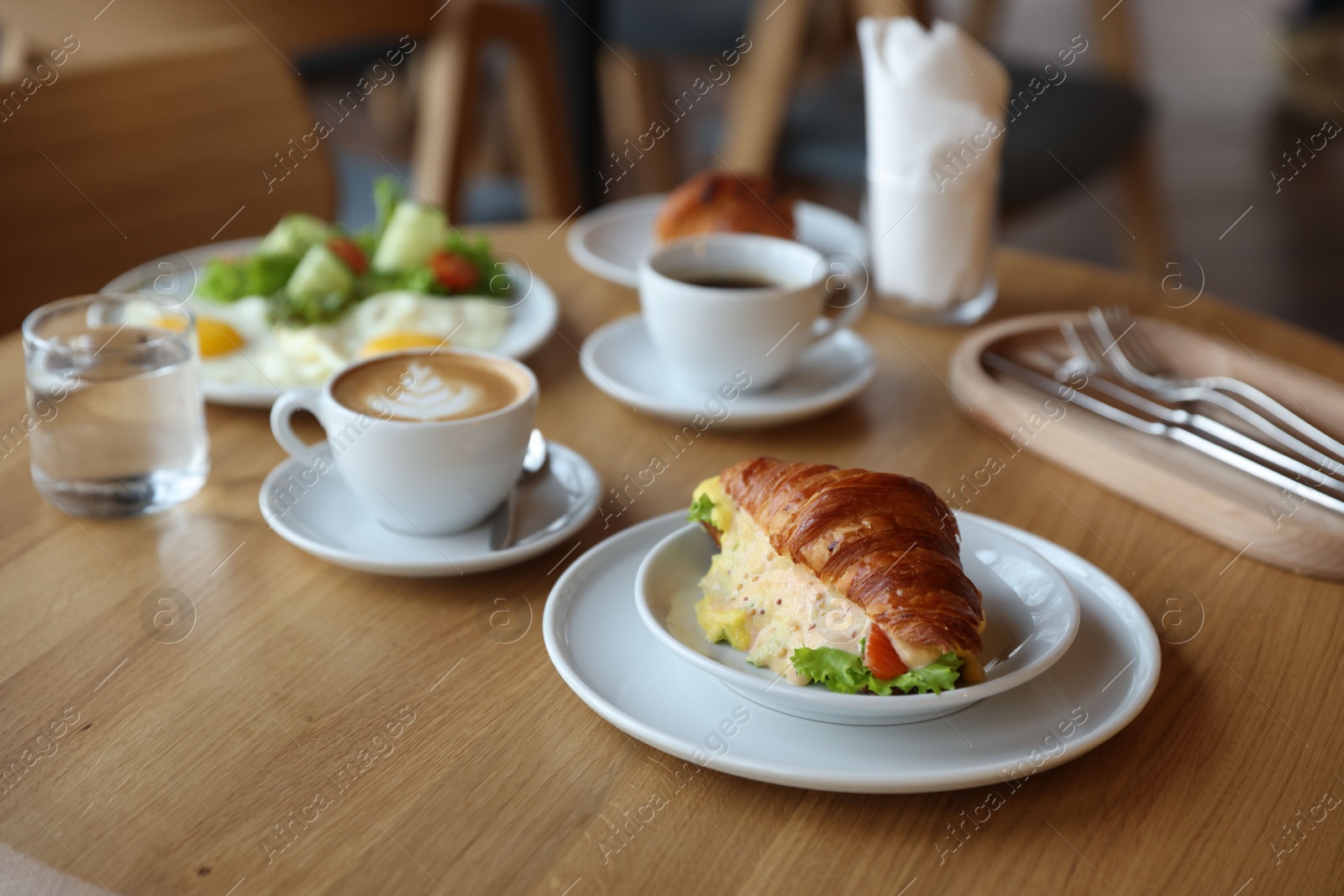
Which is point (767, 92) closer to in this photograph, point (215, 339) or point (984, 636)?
point (215, 339)

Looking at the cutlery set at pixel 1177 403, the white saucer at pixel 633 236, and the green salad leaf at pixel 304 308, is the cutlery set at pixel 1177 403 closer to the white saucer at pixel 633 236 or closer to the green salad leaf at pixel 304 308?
the white saucer at pixel 633 236

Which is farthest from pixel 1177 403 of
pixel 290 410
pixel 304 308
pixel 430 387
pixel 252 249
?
pixel 252 249

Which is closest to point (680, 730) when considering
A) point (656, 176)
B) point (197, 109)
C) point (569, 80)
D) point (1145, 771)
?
point (1145, 771)

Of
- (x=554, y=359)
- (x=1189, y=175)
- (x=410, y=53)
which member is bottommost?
(x=1189, y=175)

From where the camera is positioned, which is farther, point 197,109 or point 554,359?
point 197,109

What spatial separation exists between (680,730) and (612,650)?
0.09 metres

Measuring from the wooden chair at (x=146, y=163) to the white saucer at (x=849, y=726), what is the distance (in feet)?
3.55

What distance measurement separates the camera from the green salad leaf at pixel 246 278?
1282mm

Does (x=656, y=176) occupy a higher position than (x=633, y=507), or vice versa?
(x=633, y=507)

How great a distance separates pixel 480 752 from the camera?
2.19 feet

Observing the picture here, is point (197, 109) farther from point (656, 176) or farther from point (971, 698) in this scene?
point (656, 176)

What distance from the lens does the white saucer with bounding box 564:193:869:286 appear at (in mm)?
1438

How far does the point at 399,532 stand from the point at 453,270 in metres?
0.53

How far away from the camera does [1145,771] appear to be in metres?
0.65
